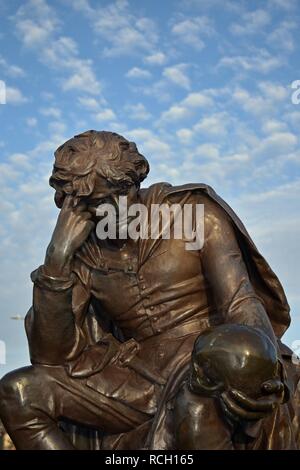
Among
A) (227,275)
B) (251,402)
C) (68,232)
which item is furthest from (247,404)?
(68,232)

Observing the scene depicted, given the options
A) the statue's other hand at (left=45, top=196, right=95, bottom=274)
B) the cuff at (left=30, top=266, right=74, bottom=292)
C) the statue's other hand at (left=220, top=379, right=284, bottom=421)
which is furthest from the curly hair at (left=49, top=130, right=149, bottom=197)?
the statue's other hand at (left=220, top=379, right=284, bottom=421)

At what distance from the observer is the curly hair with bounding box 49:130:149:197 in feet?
14.4

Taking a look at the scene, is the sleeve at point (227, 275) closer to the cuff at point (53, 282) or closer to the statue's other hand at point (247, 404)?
the statue's other hand at point (247, 404)

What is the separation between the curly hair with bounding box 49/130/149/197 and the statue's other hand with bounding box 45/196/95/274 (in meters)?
0.11

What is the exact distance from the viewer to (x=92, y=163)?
14.4 feet

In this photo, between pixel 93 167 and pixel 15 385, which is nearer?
pixel 15 385

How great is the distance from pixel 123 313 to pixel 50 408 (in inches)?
31.4

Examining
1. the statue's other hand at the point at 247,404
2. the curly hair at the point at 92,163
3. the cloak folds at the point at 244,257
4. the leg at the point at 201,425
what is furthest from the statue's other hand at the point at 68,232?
the statue's other hand at the point at 247,404

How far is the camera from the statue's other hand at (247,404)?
336cm

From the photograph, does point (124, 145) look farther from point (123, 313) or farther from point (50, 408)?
point (50, 408)

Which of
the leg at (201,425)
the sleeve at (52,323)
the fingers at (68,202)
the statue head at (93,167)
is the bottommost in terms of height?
the leg at (201,425)
